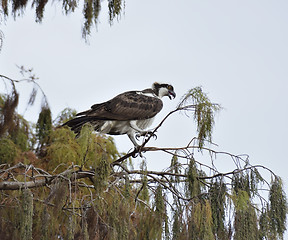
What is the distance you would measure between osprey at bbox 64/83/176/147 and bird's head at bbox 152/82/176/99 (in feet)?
0.78

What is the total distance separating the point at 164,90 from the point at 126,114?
870 millimetres

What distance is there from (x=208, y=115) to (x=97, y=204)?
106cm

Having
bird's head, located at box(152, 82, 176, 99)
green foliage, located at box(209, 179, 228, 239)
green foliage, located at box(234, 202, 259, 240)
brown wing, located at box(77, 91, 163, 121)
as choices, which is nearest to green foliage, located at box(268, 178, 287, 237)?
green foliage, located at box(234, 202, 259, 240)

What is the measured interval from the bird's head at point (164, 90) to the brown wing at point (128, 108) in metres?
0.30

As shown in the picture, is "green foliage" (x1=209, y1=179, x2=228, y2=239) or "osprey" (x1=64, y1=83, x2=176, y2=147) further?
"osprey" (x1=64, y1=83, x2=176, y2=147)

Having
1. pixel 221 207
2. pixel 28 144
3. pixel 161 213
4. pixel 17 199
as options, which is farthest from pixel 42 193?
pixel 28 144

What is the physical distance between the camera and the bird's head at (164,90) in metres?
7.28

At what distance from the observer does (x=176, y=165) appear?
4996mm

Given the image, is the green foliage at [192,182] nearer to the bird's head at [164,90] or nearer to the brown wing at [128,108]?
the brown wing at [128,108]

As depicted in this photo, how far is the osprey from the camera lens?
253 inches

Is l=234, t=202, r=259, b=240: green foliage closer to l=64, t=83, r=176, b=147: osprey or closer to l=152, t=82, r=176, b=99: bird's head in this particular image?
l=64, t=83, r=176, b=147: osprey

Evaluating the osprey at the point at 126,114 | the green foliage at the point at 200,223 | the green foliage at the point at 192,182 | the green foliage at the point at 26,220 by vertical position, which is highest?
the osprey at the point at 126,114

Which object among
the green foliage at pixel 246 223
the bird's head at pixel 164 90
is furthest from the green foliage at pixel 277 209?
the bird's head at pixel 164 90

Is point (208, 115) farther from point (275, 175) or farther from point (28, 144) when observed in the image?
point (28, 144)
